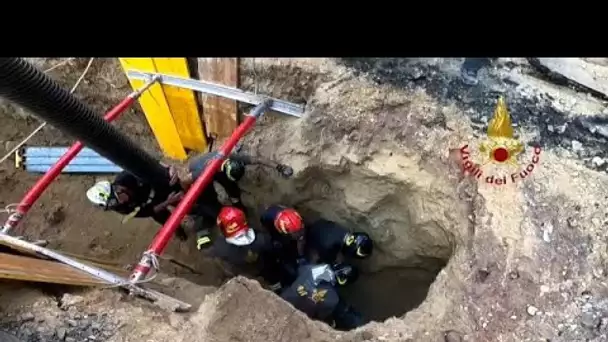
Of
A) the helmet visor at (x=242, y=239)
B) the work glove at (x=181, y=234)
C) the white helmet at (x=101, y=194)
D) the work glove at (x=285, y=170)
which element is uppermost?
the white helmet at (x=101, y=194)

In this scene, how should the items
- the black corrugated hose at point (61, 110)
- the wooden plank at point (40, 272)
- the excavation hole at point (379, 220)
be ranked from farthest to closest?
the excavation hole at point (379, 220), the wooden plank at point (40, 272), the black corrugated hose at point (61, 110)

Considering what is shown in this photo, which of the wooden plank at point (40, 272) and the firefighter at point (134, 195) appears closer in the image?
the wooden plank at point (40, 272)

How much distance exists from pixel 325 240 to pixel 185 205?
1.45 m

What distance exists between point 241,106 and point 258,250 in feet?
4.33

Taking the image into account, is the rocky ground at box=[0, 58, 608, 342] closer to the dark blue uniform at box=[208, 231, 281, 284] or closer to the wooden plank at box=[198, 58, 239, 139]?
the wooden plank at box=[198, 58, 239, 139]

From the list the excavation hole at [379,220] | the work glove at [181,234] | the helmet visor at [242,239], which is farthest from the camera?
the work glove at [181,234]

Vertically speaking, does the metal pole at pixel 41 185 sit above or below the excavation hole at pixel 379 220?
above

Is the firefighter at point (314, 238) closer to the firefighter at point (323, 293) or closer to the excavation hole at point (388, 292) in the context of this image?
the firefighter at point (323, 293)

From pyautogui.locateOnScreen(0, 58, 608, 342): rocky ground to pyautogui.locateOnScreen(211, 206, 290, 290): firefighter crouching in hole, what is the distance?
544mm

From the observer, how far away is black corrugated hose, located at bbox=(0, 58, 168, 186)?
9.91 feet

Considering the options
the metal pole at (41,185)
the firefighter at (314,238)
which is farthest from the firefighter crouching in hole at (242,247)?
the metal pole at (41,185)

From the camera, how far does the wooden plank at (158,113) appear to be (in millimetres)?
6035

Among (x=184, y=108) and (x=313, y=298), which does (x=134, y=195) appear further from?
(x=313, y=298)

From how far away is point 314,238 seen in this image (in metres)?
6.04
